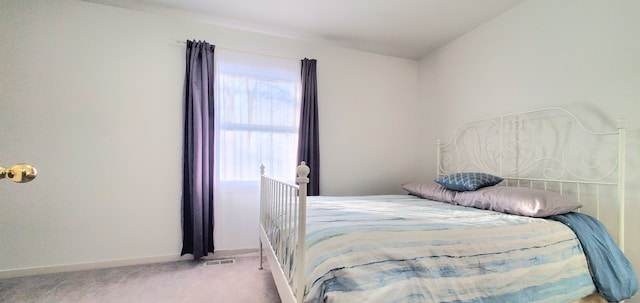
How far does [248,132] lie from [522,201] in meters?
2.32

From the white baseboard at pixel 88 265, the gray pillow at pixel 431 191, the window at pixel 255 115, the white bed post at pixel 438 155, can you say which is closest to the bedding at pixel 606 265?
the gray pillow at pixel 431 191

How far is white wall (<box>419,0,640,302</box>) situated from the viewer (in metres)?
1.58

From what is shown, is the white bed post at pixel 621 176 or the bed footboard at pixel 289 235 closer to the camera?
the bed footboard at pixel 289 235

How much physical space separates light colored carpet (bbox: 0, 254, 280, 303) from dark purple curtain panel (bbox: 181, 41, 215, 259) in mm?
281

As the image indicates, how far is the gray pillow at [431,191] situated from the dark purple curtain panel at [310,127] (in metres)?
0.97

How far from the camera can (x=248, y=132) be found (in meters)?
2.69

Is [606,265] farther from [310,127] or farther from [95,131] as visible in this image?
[95,131]

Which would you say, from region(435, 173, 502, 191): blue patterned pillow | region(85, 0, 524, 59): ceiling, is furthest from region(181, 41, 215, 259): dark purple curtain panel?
region(435, 173, 502, 191): blue patterned pillow

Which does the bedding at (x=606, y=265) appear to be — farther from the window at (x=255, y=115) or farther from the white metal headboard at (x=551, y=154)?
the window at (x=255, y=115)

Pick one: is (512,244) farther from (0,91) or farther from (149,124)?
(0,91)

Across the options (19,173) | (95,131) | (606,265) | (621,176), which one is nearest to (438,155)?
(621,176)

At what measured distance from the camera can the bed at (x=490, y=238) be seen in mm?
1025

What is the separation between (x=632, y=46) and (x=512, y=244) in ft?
4.81

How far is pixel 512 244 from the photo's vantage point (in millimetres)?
1272
